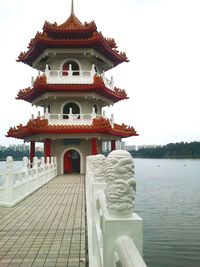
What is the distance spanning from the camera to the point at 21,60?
97.2 feet

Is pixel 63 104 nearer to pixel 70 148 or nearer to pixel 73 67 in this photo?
pixel 73 67

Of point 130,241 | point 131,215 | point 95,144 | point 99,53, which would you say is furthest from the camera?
point 99,53

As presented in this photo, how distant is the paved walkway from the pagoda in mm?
12762

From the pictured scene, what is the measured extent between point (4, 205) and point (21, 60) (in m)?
19.2

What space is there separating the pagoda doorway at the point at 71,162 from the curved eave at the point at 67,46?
25.4 feet

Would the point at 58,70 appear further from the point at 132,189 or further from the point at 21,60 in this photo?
the point at 132,189

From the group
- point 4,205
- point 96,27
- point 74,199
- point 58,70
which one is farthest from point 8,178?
point 96,27

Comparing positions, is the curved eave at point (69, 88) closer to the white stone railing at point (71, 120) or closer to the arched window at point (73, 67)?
the white stone railing at point (71, 120)

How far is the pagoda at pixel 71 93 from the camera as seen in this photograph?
25656 mm

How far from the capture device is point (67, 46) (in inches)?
1048

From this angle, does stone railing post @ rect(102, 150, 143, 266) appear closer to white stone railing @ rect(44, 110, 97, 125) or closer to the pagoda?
the pagoda

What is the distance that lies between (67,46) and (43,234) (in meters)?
20.4

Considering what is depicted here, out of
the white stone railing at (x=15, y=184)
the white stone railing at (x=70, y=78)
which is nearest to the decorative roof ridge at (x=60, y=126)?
the white stone railing at (x=70, y=78)

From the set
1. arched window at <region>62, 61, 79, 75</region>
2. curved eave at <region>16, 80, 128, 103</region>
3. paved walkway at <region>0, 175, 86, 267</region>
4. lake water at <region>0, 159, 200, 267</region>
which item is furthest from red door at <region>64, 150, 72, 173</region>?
paved walkway at <region>0, 175, 86, 267</region>
